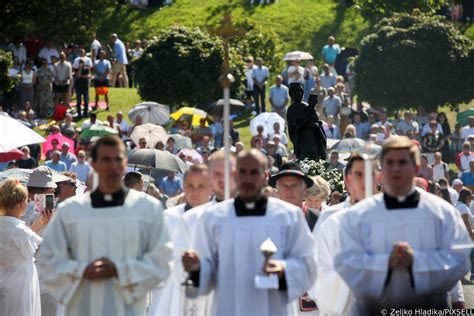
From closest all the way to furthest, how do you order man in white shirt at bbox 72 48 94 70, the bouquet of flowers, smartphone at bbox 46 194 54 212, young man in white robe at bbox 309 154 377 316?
young man in white robe at bbox 309 154 377 316, smartphone at bbox 46 194 54 212, the bouquet of flowers, man in white shirt at bbox 72 48 94 70

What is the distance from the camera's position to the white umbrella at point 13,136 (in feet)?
67.1

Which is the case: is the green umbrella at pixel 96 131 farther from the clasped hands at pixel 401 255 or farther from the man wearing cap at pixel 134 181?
the clasped hands at pixel 401 255

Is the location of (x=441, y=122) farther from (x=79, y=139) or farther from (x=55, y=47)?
(x=55, y=47)

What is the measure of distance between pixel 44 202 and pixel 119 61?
29258mm

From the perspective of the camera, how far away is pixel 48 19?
45500 millimetres

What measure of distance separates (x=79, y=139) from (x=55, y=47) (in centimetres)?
1356

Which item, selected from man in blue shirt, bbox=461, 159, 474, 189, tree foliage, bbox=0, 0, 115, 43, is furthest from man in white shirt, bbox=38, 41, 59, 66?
man in blue shirt, bbox=461, 159, 474, 189

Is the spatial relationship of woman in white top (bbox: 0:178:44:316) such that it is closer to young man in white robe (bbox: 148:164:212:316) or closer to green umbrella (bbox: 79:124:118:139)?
young man in white robe (bbox: 148:164:212:316)

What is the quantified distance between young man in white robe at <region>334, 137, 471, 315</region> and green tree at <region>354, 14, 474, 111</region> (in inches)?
1090

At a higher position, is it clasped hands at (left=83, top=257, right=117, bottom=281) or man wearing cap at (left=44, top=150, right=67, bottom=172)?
man wearing cap at (left=44, top=150, right=67, bottom=172)

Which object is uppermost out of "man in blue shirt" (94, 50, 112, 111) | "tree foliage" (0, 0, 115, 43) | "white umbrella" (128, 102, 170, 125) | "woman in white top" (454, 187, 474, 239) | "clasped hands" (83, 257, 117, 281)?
"tree foliage" (0, 0, 115, 43)

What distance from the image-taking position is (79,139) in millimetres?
32531

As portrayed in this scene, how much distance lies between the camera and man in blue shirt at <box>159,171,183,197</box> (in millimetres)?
24078

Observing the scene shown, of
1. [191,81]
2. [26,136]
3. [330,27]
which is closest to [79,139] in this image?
[191,81]
